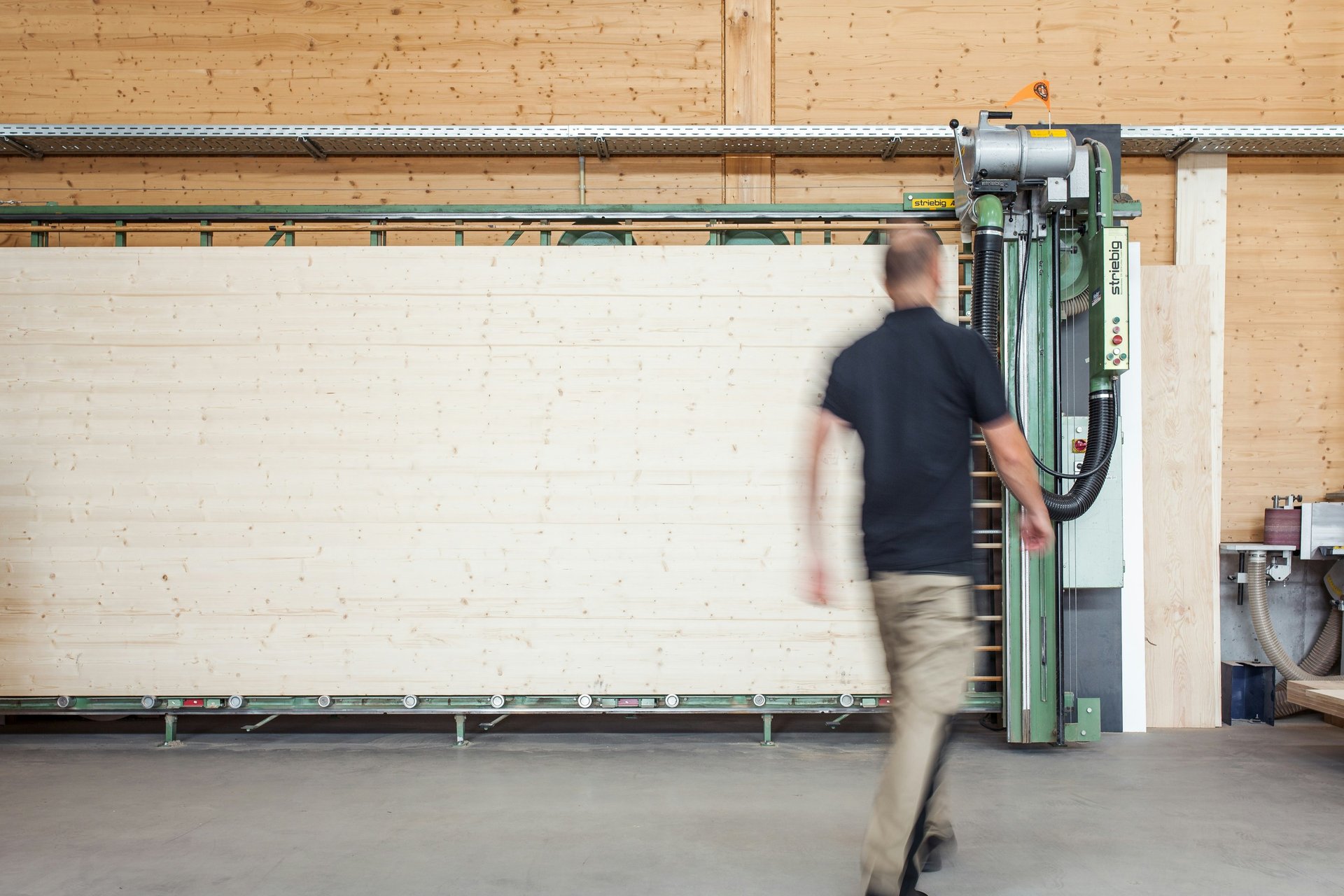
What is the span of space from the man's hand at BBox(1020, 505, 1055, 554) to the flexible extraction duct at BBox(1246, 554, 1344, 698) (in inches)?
162

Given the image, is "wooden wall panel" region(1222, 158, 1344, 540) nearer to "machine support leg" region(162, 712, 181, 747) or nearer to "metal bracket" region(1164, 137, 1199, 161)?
"metal bracket" region(1164, 137, 1199, 161)

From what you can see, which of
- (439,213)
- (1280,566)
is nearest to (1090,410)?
(1280,566)

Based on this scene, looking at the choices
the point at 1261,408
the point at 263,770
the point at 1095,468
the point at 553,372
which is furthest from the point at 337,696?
the point at 1261,408

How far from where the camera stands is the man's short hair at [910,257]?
8.85 ft

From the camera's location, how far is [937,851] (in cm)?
329

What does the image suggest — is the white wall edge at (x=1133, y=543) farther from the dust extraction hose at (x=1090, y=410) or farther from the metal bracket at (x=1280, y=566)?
the metal bracket at (x=1280, y=566)

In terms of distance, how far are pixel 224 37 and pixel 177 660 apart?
4.42 meters

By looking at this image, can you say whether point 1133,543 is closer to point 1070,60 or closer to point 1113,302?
point 1113,302

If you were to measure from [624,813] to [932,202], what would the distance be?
145 inches

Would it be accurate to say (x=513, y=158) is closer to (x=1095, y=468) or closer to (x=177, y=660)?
(x=177, y=660)

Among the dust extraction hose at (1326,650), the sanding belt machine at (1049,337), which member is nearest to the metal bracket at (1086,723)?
the sanding belt machine at (1049,337)

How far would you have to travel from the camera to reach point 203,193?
21.6 ft

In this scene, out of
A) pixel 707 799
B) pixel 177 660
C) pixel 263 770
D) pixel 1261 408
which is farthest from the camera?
pixel 1261 408

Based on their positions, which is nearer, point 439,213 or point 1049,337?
point 1049,337
